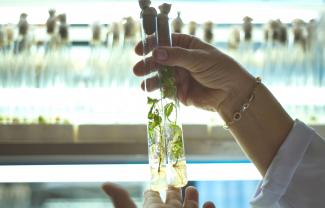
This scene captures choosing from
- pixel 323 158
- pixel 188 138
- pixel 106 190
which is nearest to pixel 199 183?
pixel 188 138

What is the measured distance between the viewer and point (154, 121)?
73cm

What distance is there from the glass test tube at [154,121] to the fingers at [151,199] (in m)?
0.06

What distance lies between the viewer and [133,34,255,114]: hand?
77 centimetres

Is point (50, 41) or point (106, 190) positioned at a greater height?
point (50, 41)

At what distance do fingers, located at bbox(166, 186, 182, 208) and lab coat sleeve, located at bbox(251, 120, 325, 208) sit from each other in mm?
216

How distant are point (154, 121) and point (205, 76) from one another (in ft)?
0.53

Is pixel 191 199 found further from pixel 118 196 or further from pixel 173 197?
pixel 118 196

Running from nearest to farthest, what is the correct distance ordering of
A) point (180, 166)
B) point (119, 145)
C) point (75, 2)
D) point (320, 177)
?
1. point (180, 166)
2. point (320, 177)
3. point (119, 145)
4. point (75, 2)

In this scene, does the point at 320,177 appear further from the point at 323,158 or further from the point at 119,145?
the point at 119,145

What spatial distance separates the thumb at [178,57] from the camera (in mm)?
698

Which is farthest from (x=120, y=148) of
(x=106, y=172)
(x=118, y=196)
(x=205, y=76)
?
(x=118, y=196)

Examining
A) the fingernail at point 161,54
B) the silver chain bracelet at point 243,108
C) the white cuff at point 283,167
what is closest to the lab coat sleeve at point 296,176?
the white cuff at point 283,167

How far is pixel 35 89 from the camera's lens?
1.11m

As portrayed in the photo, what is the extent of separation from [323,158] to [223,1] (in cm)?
53
